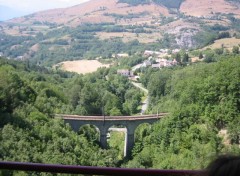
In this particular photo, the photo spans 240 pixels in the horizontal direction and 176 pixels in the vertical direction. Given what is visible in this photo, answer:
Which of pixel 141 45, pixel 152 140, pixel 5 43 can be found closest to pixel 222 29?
pixel 141 45

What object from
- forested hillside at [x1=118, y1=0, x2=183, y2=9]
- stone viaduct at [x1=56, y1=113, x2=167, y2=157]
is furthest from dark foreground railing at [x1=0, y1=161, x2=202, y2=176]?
forested hillside at [x1=118, y1=0, x2=183, y2=9]

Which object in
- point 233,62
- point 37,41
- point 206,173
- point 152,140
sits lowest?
point 37,41

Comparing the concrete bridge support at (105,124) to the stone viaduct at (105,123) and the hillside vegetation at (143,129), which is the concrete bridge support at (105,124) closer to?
the stone viaduct at (105,123)

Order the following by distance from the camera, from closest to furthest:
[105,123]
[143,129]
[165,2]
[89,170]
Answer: [89,170] < [105,123] < [143,129] < [165,2]

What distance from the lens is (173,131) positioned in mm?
17125

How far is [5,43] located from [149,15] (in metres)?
41.4

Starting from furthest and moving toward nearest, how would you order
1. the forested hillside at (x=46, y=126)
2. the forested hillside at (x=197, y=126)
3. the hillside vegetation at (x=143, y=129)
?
the forested hillside at (x=197, y=126), the hillside vegetation at (x=143, y=129), the forested hillside at (x=46, y=126)

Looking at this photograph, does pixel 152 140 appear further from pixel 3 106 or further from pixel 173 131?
pixel 3 106

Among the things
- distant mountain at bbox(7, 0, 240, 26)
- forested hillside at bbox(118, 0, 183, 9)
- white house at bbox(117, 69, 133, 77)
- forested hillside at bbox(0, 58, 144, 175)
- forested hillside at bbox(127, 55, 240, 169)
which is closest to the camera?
forested hillside at bbox(0, 58, 144, 175)

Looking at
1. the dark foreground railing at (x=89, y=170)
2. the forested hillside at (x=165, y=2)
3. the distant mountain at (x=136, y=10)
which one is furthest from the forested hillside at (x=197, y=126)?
the forested hillside at (x=165, y=2)

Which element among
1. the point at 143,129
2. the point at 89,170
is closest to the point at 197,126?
the point at 143,129

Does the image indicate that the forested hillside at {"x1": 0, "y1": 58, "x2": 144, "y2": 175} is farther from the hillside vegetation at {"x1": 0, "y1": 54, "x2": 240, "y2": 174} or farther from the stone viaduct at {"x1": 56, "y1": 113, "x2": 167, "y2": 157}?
the stone viaduct at {"x1": 56, "y1": 113, "x2": 167, "y2": 157}

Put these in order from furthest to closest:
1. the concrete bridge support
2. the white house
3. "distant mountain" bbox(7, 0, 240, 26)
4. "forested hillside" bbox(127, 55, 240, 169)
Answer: "distant mountain" bbox(7, 0, 240, 26), the white house, the concrete bridge support, "forested hillside" bbox(127, 55, 240, 169)

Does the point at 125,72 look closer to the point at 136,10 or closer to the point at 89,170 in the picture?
the point at 89,170
